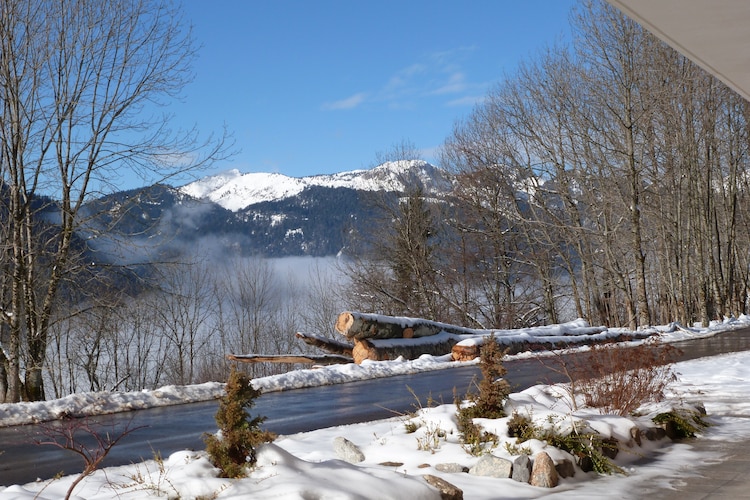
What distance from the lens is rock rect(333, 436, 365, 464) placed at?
6430 millimetres

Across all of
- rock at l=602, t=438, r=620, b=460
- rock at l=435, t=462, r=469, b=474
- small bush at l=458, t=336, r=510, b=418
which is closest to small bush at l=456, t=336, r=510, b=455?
small bush at l=458, t=336, r=510, b=418

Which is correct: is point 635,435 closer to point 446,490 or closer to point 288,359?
point 446,490

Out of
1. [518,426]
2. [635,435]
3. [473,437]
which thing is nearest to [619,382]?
[635,435]

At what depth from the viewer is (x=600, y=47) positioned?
91.5 feet

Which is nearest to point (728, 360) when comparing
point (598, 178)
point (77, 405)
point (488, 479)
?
point (488, 479)

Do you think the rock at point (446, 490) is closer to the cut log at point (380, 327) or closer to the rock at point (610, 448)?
the rock at point (610, 448)

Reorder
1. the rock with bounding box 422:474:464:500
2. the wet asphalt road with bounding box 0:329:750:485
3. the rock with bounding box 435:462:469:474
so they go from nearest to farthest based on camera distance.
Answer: the rock with bounding box 422:474:464:500 → the rock with bounding box 435:462:469:474 → the wet asphalt road with bounding box 0:329:750:485

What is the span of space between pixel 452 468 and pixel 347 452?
3.41ft

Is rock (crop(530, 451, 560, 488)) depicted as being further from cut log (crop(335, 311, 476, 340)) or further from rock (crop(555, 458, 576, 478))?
cut log (crop(335, 311, 476, 340))

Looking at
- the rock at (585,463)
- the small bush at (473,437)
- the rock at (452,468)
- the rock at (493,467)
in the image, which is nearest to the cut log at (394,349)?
the small bush at (473,437)

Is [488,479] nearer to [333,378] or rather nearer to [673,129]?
[333,378]

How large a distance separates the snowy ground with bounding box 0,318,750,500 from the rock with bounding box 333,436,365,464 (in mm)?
108

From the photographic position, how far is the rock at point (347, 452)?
21.1 feet

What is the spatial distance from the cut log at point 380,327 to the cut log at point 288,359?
987mm
